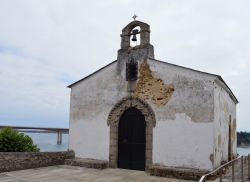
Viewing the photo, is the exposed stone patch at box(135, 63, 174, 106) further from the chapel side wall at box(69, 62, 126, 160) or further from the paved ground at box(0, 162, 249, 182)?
the paved ground at box(0, 162, 249, 182)

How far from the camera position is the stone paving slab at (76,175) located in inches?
368

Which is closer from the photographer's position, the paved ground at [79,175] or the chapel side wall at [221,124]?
the paved ground at [79,175]

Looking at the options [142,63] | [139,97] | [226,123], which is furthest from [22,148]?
[226,123]

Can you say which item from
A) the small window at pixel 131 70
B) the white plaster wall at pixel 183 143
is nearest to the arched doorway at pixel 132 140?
the white plaster wall at pixel 183 143

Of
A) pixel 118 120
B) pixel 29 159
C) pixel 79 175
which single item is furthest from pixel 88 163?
pixel 29 159

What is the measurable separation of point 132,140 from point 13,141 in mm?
4584

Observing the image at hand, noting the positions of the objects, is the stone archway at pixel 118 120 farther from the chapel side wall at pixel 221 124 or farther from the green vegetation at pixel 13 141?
the green vegetation at pixel 13 141

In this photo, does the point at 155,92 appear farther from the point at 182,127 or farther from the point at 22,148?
the point at 22,148

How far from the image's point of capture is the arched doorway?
450 inches

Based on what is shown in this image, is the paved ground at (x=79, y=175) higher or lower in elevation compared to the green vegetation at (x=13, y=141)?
lower

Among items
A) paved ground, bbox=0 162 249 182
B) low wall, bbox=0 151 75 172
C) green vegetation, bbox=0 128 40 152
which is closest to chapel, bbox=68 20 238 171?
paved ground, bbox=0 162 249 182

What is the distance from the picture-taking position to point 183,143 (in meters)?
10.5

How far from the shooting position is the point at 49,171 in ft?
35.4

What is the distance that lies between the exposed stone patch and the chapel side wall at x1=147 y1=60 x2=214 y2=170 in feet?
0.38
